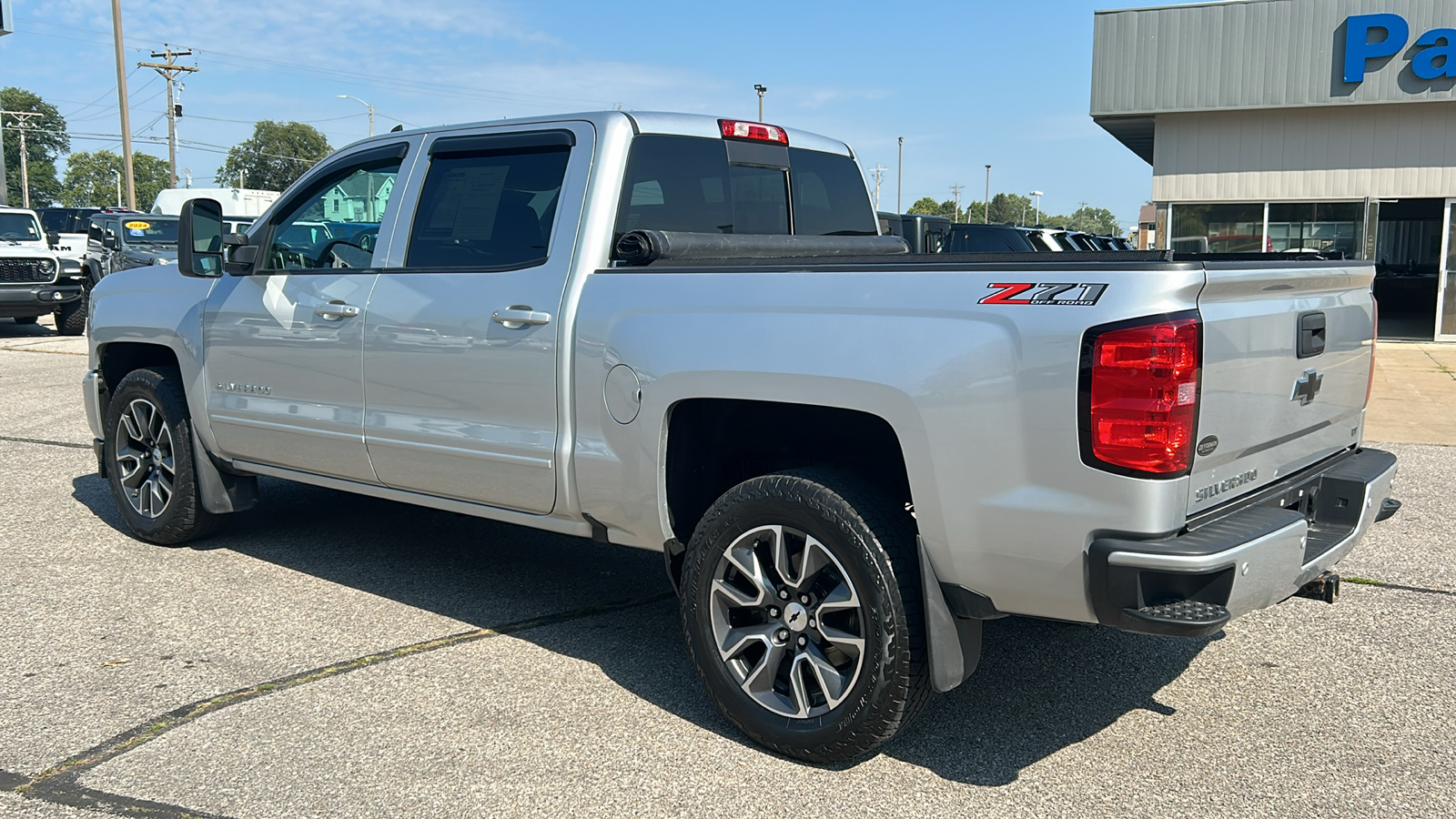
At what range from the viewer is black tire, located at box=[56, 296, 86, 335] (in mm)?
20109

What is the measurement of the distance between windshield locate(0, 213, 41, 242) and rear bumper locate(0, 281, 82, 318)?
1.01 metres

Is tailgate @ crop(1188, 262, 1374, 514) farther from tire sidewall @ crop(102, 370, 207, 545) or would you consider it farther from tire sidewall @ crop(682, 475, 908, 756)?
tire sidewall @ crop(102, 370, 207, 545)

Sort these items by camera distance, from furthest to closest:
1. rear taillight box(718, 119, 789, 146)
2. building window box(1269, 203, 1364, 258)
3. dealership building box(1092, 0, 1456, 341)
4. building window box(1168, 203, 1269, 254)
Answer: building window box(1168, 203, 1269, 254), building window box(1269, 203, 1364, 258), dealership building box(1092, 0, 1456, 341), rear taillight box(718, 119, 789, 146)

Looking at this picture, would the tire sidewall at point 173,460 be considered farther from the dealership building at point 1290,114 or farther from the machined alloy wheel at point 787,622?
the dealership building at point 1290,114

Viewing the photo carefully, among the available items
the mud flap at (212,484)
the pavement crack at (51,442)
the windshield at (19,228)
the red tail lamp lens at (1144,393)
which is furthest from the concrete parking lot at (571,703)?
A: the windshield at (19,228)

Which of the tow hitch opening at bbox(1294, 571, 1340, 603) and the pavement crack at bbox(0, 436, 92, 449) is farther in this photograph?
the pavement crack at bbox(0, 436, 92, 449)

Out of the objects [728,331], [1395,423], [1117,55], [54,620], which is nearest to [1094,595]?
[728,331]

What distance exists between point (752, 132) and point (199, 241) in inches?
111

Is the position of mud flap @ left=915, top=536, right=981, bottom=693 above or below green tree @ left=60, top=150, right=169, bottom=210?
below

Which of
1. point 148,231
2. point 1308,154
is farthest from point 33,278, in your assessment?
point 1308,154

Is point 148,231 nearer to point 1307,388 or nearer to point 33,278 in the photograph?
point 33,278

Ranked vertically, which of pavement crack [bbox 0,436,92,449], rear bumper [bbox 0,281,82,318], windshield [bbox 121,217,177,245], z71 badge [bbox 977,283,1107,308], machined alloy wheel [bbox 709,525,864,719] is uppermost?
windshield [bbox 121,217,177,245]

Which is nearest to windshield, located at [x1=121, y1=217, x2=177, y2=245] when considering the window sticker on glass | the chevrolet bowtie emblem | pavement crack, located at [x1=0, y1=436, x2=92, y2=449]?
pavement crack, located at [x1=0, y1=436, x2=92, y2=449]

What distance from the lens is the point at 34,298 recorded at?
63.0ft
